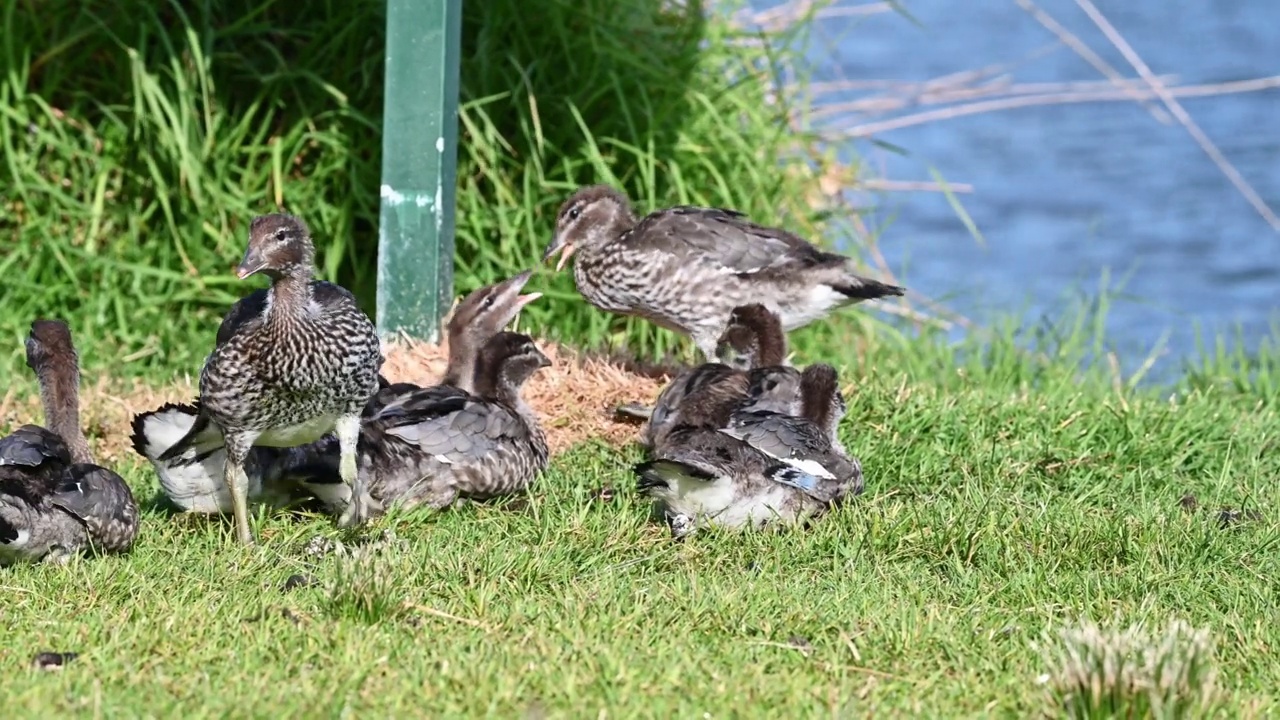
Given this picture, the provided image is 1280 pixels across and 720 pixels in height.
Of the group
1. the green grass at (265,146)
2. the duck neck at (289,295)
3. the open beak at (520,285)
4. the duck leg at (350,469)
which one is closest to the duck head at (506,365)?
the open beak at (520,285)

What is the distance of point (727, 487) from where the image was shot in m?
6.43

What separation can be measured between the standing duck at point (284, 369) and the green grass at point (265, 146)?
11.1 ft

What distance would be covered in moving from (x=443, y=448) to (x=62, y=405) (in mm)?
1414

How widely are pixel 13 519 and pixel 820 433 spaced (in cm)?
292

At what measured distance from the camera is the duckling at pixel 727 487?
638 cm

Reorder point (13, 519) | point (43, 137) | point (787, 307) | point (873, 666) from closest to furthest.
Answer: point (873, 666) → point (13, 519) → point (787, 307) → point (43, 137)

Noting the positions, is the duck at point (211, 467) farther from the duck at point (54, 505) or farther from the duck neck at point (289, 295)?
the duck neck at point (289, 295)

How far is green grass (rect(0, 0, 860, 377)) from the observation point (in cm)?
1002

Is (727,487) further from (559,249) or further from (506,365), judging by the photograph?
(559,249)

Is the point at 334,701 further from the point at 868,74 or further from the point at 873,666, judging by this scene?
the point at 868,74

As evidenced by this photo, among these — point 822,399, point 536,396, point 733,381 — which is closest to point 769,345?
point 733,381

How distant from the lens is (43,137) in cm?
1013

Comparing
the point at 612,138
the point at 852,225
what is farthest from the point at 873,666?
the point at 852,225

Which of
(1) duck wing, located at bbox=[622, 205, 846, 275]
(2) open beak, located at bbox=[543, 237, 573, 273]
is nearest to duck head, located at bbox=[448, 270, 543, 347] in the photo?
(2) open beak, located at bbox=[543, 237, 573, 273]
